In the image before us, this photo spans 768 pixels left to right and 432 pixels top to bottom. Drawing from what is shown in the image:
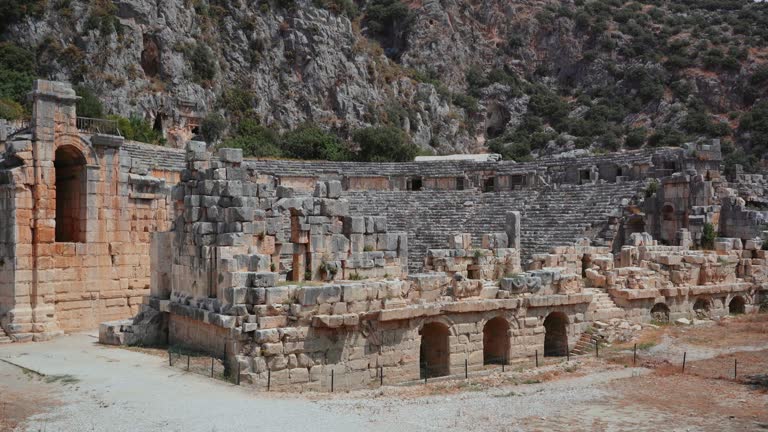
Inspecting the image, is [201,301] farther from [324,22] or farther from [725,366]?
[324,22]

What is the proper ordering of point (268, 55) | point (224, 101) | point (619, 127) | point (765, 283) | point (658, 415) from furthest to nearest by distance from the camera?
point (619, 127) → point (268, 55) → point (224, 101) → point (765, 283) → point (658, 415)

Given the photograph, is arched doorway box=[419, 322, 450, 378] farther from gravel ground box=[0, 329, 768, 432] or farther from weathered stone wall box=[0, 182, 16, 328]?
weathered stone wall box=[0, 182, 16, 328]

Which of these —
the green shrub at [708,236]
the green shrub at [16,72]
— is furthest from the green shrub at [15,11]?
the green shrub at [708,236]

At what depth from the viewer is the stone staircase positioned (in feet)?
64.6

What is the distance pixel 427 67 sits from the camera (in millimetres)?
70125

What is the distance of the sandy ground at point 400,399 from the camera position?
441 inches

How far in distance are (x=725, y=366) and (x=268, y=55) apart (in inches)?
1837

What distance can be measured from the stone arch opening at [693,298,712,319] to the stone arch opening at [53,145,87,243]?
18.1 metres

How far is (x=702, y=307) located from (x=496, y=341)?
8.25 metres

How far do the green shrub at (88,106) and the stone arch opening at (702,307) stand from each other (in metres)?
31.5

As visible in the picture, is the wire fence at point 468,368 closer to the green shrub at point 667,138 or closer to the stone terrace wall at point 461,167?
the stone terrace wall at point 461,167

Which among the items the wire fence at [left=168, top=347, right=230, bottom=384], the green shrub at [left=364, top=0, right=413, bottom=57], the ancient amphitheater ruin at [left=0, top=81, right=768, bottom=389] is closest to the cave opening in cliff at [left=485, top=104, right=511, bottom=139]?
the green shrub at [left=364, top=0, right=413, bottom=57]

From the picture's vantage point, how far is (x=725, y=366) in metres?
16.1

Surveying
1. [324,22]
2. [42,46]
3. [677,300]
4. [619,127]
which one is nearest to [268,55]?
[324,22]
